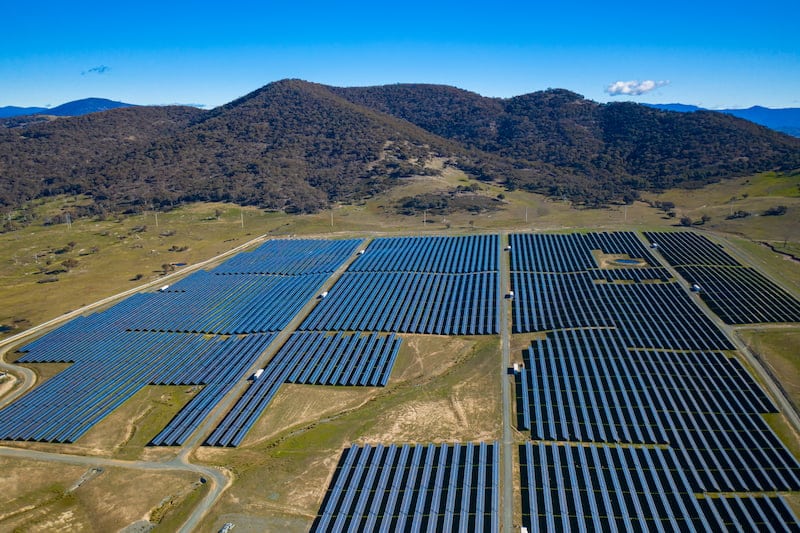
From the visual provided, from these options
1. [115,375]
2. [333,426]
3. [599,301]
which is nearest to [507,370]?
[333,426]

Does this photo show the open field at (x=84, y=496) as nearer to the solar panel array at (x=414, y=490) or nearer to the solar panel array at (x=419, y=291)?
the solar panel array at (x=414, y=490)

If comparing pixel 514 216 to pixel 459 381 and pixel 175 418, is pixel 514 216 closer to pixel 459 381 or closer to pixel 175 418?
pixel 459 381

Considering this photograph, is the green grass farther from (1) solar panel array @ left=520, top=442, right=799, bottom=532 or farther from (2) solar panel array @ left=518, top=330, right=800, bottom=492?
(2) solar panel array @ left=518, top=330, right=800, bottom=492

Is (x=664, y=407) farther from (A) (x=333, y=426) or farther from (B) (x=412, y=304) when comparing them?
(B) (x=412, y=304)

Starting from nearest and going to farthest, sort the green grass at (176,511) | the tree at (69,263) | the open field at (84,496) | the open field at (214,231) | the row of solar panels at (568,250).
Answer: the green grass at (176,511)
the open field at (84,496)
the row of solar panels at (568,250)
the open field at (214,231)
the tree at (69,263)

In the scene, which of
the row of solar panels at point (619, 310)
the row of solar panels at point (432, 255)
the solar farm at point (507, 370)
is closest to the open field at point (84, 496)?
the solar farm at point (507, 370)
